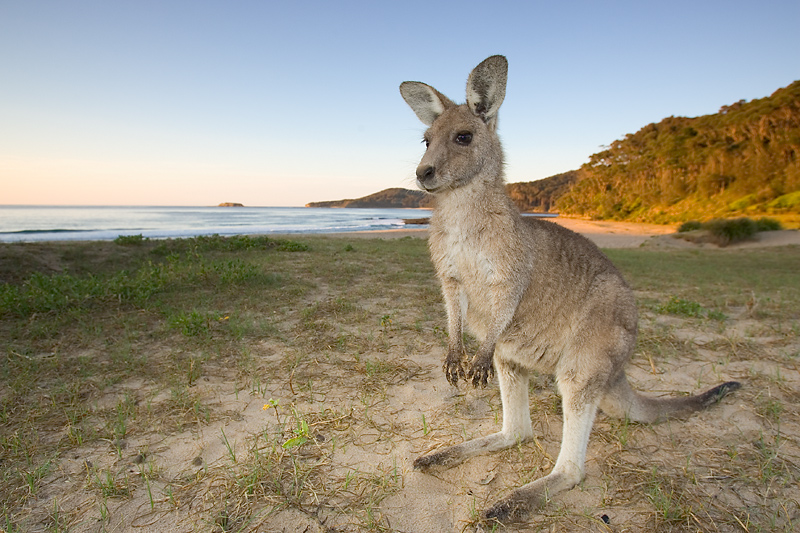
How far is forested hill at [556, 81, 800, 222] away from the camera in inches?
914

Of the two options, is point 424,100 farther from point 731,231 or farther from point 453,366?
point 731,231

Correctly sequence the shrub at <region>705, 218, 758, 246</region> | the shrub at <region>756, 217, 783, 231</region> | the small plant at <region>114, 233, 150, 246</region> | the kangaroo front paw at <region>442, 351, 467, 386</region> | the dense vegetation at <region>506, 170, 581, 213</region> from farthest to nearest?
the dense vegetation at <region>506, 170, 581, 213</region>, the shrub at <region>756, 217, 783, 231</region>, the shrub at <region>705, 218, 758, 246</region>, the small plant at <region>114, 233, 150, 246</region>, the kangaroo front paw at <region>442, 351, 467, 386</region>

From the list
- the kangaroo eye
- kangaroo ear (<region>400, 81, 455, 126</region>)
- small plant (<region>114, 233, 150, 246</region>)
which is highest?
kangaroo ear (<region>400, 81, 455, 126</region>)

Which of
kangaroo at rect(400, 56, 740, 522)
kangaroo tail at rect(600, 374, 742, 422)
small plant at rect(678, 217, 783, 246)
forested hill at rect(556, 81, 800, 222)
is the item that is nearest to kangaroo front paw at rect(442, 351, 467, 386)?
kangaroo at rect(400, 56, 740, 522)

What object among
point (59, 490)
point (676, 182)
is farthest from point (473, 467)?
point (676, 182)

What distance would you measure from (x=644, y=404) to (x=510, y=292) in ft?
3.27

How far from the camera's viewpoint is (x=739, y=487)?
1.75 m

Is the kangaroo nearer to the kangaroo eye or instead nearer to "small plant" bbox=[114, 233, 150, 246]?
the kangaroo eye

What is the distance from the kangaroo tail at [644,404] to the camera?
6.62 feet

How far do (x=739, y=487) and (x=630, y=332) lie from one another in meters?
0.78

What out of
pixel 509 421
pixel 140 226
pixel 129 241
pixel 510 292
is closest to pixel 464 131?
pixel 510 292

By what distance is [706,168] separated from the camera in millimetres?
28125

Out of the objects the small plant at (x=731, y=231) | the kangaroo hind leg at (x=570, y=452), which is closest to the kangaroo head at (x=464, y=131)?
the kangaroo hind leg at (x=570, y=452)

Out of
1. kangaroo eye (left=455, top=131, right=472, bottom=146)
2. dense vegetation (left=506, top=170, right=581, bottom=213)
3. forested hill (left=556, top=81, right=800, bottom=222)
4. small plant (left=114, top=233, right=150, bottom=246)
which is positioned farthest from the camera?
dense vegetation (left=506, top=170, right=581, bottom=213)
